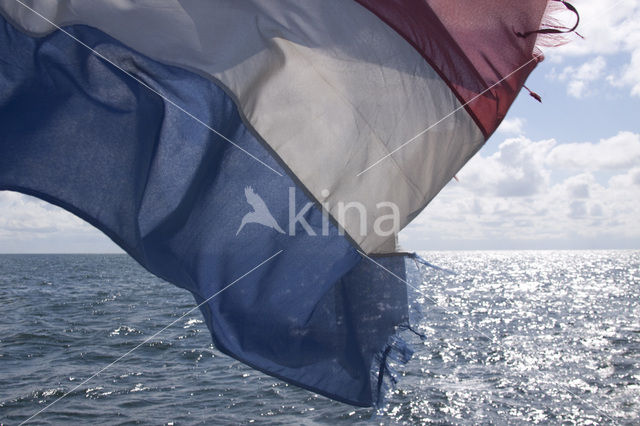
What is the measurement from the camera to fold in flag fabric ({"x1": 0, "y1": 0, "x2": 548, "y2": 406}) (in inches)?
151

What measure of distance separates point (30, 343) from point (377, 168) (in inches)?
830

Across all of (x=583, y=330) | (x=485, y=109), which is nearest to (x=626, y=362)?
(x=583, y=330)

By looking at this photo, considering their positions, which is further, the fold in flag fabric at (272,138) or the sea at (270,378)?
the sea at (270,378)

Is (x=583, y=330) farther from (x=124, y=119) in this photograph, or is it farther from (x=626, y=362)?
(x=124, y=119)

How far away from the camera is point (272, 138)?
383cm

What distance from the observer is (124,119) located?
163 inches

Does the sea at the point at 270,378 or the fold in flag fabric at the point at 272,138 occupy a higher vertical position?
the fold in flag fabric at the point at 272,138

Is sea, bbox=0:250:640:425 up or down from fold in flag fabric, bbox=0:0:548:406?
down

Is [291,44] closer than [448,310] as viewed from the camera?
Yes

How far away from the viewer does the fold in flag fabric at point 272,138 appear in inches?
151

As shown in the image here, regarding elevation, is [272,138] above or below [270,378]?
above

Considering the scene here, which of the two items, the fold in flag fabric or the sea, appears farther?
the sea

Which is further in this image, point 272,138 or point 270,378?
point 270,378

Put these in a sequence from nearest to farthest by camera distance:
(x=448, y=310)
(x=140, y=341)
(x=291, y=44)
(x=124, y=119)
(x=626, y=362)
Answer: (x=291, y=44), (x=124, y=119), (x=626, y=362), (x=140, y=341), (x=448, y=310)
